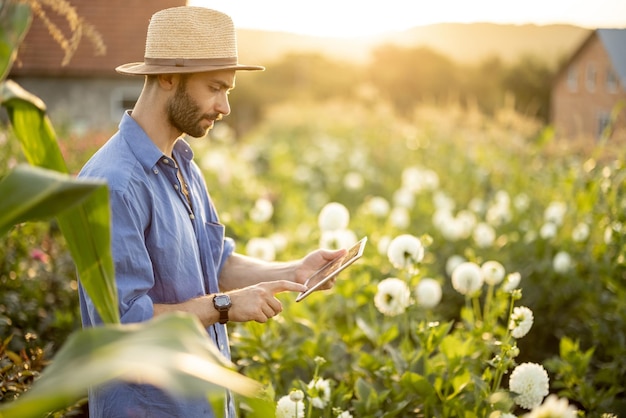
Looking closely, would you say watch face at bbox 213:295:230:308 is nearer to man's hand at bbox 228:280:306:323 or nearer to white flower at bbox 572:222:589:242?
man's hand at bbox 228:280:306:323

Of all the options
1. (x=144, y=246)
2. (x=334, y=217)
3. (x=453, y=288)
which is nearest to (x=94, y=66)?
(x=453, y=288)

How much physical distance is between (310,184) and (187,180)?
6.44 meters

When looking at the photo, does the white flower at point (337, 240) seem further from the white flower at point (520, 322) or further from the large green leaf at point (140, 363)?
the large green leaf at point (140, 363)

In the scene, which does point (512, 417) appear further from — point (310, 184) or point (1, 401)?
point (310, 184)

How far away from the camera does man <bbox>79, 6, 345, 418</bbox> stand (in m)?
1.94

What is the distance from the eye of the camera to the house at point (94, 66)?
575 inches

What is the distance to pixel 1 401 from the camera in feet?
7.41

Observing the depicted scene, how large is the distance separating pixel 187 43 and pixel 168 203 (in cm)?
49

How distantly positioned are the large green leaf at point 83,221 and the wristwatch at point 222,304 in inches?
25.5

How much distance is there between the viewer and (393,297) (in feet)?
9.40


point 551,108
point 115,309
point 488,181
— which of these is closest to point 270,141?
point 488,181

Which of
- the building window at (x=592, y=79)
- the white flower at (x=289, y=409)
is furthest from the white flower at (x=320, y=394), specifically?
the building window at (x=592, y=79)

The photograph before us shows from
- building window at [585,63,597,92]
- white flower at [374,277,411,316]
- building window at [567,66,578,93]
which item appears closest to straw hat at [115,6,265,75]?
white flower at [374,277,411,316]

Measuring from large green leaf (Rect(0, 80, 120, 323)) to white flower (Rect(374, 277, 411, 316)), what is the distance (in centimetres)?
163
